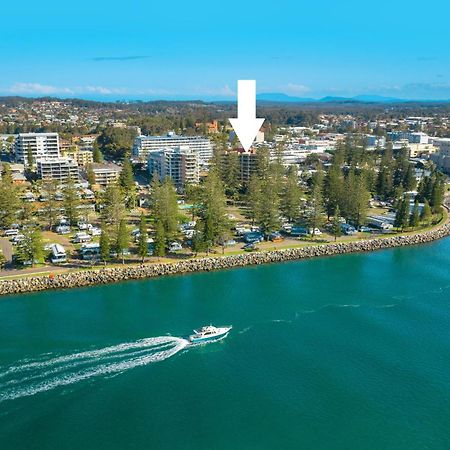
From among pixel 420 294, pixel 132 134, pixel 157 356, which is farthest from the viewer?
pixel 132 134

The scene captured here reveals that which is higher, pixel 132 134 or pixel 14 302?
pixel 132 134

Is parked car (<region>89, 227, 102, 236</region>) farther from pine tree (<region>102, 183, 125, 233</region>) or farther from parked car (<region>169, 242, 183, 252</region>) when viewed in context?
parked car (<region>169, 242, 183, 252</region>)

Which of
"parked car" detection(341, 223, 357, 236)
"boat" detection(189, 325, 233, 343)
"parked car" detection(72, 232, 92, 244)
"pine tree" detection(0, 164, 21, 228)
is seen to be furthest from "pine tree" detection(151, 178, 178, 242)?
"parked car" detection(341, 223, 357, 236)

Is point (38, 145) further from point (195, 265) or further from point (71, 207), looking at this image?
point (195, 265)

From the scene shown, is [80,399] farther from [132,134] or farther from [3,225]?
[132,134]

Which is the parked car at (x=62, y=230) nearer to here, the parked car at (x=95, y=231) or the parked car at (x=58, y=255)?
the parked car at (x=95, y=231)

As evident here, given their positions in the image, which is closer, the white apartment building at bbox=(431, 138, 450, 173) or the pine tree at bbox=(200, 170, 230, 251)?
the pine tree at bbox=(200, 170, 230, 251)

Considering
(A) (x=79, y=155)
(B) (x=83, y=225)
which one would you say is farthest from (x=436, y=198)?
(A) (x=79, y=155)

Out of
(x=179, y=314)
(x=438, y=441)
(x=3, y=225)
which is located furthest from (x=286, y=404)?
(x=3, y=225)
